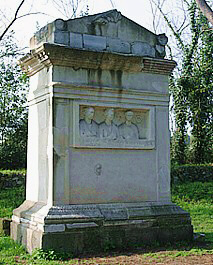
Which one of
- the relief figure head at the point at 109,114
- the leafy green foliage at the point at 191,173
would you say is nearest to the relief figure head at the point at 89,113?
the relief figure head at the point at 109,114

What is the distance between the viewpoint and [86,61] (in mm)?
6699

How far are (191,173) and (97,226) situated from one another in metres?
10.3

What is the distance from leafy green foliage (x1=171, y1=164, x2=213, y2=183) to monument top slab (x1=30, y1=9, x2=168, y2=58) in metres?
8.82

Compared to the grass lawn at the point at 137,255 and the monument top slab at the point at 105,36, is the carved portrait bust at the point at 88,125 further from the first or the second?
the grass lawn at the point at 137,255

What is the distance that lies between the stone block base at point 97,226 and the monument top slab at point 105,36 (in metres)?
2.58

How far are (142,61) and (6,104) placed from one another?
12.2m

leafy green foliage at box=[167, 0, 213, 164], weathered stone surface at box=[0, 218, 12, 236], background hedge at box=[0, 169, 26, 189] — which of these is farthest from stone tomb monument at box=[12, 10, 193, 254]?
leafy green foliage at box=[167, 0, 213, 164]

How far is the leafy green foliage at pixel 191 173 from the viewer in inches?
619

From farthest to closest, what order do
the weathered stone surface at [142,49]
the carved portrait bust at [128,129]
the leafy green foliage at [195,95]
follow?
the leafy green foliage at [195,95] < the weathered stone surface at [142,49] < the carved portrait bust at [128,129]

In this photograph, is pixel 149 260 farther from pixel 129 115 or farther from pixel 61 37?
pixel 61 37

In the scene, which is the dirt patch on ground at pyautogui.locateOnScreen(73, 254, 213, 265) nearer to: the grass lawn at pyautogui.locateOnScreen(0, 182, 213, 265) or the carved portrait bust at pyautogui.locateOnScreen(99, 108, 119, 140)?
the grass lawn at pyautogui.locateOnScreen(0, 182, 213, 265)

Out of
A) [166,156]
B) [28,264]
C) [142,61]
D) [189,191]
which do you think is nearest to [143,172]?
[166,156]

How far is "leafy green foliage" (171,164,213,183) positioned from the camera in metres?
15.7

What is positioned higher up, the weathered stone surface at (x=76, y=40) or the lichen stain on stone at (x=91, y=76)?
the weathered stone surface at (x=76, y=40)
